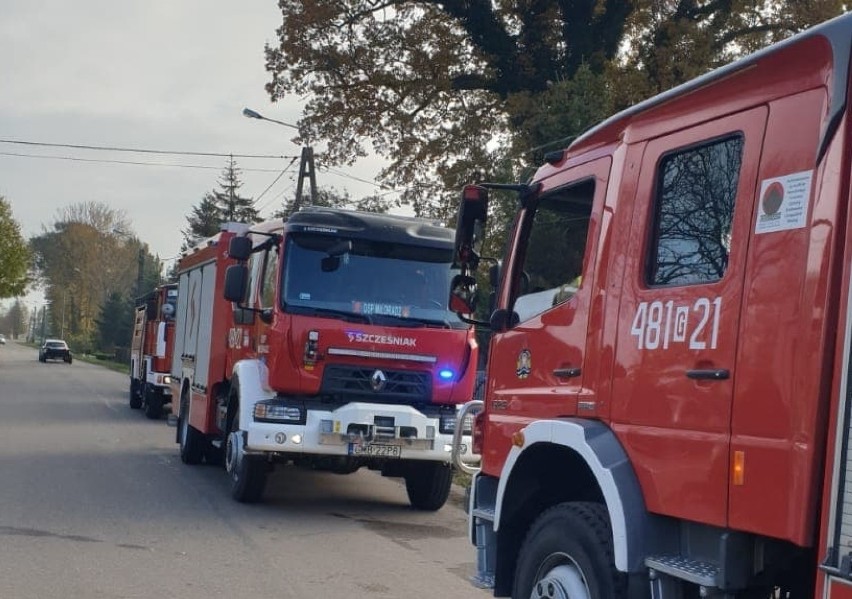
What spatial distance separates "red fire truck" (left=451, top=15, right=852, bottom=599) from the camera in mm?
3334

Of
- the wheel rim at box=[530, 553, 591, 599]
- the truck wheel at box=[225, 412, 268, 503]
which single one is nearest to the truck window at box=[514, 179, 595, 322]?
the wheel rim at box=[530, 553, 591, 599]

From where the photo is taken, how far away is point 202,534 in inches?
353

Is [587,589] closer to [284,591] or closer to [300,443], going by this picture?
[284,591]

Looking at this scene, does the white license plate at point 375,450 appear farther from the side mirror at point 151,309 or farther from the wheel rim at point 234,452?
the side mirror at point 151,309

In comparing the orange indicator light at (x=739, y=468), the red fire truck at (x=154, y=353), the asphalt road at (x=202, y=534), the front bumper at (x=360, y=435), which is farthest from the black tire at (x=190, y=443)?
the orange indicator light at (x=739, y=468)

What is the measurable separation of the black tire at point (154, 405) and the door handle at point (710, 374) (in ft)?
64.8

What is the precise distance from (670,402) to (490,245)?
1250 centimetres

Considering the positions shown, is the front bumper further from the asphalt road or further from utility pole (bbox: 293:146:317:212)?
utility pole (bbox: 293:146:317:212)

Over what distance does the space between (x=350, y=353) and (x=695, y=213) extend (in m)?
6.26

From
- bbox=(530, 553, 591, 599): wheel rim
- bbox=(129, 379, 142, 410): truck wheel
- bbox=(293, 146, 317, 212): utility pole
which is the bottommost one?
bbox=(129, 379, 142, 410): truck wheel

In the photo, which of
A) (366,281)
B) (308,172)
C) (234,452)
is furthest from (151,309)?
(366,281)

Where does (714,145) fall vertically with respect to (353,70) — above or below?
below

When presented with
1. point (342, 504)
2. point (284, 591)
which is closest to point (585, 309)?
point (284, 591)

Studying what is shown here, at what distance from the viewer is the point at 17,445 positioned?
608 inches
